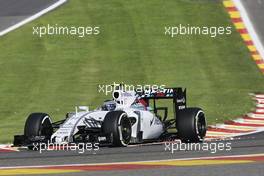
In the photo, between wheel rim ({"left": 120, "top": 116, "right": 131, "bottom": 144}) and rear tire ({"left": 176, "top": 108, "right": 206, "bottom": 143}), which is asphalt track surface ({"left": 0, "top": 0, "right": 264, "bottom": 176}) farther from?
rear tire ({"left": 176, "top": 108, "right": 206, "bottom": 143})

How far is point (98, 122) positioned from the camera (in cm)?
1429

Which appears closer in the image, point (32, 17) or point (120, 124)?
point (120, 124)

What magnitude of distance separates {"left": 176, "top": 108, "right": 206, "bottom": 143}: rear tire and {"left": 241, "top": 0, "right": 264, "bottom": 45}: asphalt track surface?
13197 mm

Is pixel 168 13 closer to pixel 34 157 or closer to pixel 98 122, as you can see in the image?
pixel 98 122

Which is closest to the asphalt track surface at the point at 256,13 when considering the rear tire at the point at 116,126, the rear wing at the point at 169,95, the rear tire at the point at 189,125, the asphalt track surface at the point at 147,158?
the rear wing at the point at 169,95

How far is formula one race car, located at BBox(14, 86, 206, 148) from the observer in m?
13.7

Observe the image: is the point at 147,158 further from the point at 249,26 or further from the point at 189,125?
the point at 249,26

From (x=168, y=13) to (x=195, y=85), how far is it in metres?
7.60

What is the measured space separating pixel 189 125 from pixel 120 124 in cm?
159

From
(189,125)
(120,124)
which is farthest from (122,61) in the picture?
(120,124)

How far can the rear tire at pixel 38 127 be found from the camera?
14.4 m

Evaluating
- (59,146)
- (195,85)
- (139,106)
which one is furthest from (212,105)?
(59,146)

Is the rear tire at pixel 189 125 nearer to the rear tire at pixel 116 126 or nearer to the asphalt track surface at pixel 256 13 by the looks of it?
the rear tire at pixel 116 126

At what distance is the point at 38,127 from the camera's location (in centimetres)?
1446
